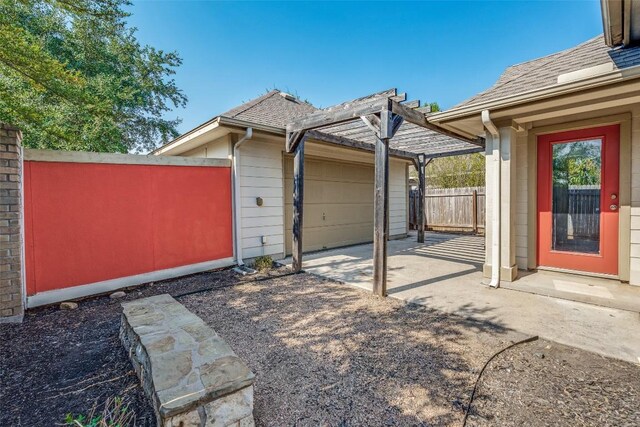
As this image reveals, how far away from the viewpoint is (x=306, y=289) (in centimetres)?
421

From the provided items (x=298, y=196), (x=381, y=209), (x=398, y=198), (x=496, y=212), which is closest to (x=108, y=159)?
(x=298, y=196)

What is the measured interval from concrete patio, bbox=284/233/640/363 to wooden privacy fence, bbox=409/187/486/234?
5.00 metres

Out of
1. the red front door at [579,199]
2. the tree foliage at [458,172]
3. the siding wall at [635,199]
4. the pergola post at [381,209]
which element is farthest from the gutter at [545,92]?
the tree foliage at [458,172]

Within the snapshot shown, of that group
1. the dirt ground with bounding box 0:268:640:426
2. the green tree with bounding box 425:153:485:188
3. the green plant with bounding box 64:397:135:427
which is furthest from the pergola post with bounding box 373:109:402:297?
the green tree with bounding box 425:153:485:188

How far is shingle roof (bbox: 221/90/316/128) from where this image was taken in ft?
19.7

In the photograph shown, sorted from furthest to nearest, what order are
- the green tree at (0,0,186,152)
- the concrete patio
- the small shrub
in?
the green tree at (0,0,186,152)
the small shrub
the concrete patio

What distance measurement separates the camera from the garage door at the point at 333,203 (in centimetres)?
686

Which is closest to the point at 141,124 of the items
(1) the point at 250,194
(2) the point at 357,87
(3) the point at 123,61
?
(3) the point at 123,61

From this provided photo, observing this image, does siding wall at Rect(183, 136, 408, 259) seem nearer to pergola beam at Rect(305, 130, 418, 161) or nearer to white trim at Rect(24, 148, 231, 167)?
white trim at Rect(24, 148, 231, 167)

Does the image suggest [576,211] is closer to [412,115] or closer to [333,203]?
[412,115]

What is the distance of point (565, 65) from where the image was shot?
3.72 meters

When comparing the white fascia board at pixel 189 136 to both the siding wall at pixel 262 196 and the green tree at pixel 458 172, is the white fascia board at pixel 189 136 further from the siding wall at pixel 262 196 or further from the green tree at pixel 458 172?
the green tree at pixel 458 172

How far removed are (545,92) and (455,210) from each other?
803 cm

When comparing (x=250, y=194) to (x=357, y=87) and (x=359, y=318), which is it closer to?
(x=359, y=318)
